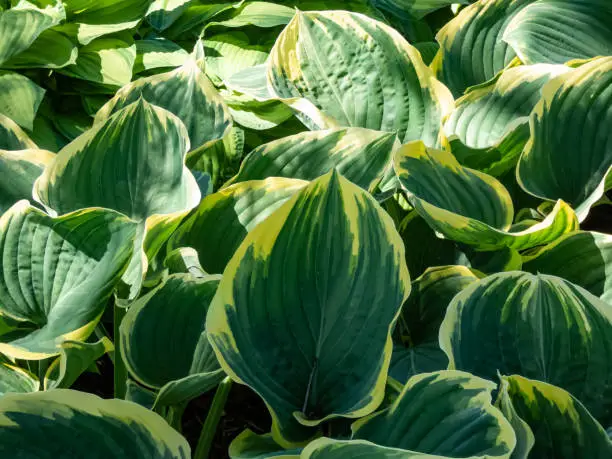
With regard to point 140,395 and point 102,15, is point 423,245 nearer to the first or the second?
point 140,395

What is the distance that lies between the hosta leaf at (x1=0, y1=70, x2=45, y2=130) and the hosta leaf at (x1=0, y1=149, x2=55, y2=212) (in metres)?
0.73

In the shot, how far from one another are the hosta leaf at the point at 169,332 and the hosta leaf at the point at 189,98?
1.07ft

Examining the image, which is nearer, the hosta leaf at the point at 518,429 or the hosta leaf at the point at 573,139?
the hosta leaf at the point at 518,429

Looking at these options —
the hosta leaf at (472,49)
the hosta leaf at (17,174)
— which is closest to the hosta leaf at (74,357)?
the hosta leaf at (17,174)

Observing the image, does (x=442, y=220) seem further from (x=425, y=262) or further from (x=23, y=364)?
(x=23, y=364)

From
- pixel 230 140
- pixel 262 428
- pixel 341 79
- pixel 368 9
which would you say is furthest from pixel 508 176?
pixel 368 9

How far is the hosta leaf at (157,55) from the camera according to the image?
1879 mm

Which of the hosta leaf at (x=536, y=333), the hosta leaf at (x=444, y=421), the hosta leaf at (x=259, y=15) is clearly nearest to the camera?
the hosta leaf at (x=444, y=421)

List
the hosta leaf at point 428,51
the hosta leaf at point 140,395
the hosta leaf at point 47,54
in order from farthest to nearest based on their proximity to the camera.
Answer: the hosta leaf at point 47,54 < the hosta leaf at point 428,51 < the hosta leaf at point 140,395

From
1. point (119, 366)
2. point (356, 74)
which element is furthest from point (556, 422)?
point (356, 74)

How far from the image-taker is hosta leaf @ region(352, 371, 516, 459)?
2.06ft

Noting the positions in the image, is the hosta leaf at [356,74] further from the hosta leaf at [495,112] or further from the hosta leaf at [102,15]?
the hosta leaf at [102,15]

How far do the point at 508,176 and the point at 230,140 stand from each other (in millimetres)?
424

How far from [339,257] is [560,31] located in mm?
737
